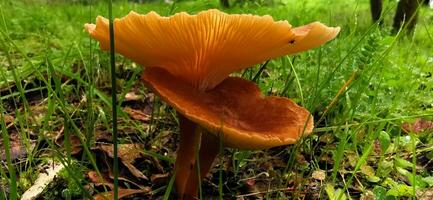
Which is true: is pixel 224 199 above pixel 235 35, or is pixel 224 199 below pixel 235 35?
below

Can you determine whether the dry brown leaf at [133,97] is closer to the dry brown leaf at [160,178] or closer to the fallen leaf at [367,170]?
the dry brown leaf at [160,178]

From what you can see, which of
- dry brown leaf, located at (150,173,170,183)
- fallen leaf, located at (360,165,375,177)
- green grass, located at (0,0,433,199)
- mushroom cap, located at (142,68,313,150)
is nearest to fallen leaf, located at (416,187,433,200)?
green grass, located at (0,0,433,199)

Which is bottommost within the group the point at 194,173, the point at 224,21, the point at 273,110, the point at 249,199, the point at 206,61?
the point at 249,199

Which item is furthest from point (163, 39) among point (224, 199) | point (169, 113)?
point (169, 113)

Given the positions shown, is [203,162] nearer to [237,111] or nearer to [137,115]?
[237,111]

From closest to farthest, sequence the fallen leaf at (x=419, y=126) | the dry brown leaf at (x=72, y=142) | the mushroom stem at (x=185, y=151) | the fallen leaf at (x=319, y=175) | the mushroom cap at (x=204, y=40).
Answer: the mushroom cap at (x=204, y=40), the mushroom stem at (x=185, y=151), the fallen leaf at (x=319, y=175), the dry brown leaf at (x=72, y=142), the fallen leaf at (x=419, y=126)

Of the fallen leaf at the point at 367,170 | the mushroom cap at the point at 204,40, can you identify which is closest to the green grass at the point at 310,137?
the fallen leaf at the point at 367,170

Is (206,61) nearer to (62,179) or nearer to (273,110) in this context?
(273,110)
